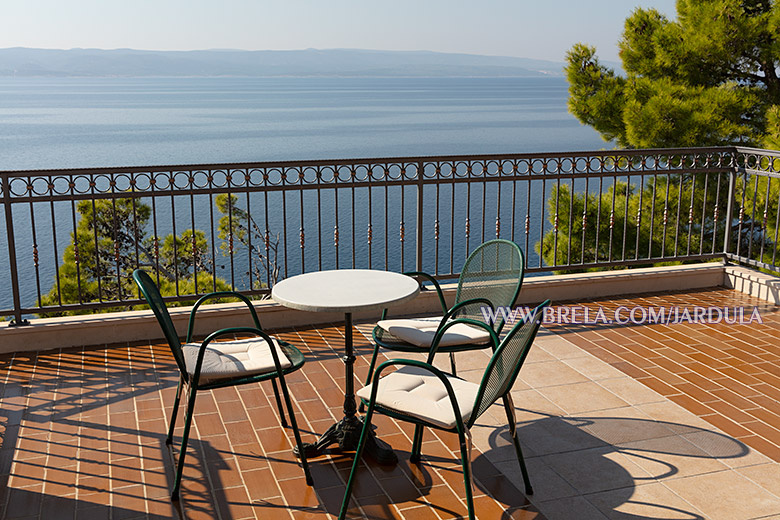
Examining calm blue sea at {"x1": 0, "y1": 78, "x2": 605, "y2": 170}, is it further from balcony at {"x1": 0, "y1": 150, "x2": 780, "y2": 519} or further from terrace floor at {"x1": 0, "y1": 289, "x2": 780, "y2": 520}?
terrace floor at {"x1": 0, "y1": 289, "x2": 780, "y2": 520}

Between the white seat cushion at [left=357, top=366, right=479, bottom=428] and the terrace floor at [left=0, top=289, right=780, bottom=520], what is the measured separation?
438mm

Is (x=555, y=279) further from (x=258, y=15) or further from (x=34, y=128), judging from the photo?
(x=258, y=15)

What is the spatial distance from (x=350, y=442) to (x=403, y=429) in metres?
0.34

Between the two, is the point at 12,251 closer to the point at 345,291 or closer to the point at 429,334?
the point at 345,291

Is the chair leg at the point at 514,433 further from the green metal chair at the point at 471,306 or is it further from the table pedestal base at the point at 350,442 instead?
the table pedestal base at the point at 350,442

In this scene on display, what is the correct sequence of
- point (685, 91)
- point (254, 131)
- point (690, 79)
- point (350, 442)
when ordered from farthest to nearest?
point (254, 131) < point (690, 79) < point (685, 91) < point (350, 442)

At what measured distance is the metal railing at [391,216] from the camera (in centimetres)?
516

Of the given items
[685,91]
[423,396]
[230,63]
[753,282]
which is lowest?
[753,282]

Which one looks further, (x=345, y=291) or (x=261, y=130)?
(x=261, y=130)

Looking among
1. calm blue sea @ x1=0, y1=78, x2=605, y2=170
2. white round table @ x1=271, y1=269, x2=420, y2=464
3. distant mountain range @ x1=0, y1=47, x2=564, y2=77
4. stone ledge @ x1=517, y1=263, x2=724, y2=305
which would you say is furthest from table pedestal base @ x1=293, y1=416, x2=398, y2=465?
distant mountain range @ x1=0, y1=47, x2=564, y2=77

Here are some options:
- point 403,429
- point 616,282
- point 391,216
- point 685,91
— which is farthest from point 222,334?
point 391,216

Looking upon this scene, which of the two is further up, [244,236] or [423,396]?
[423,396]

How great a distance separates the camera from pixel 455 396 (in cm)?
287

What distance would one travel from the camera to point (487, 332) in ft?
12.1
